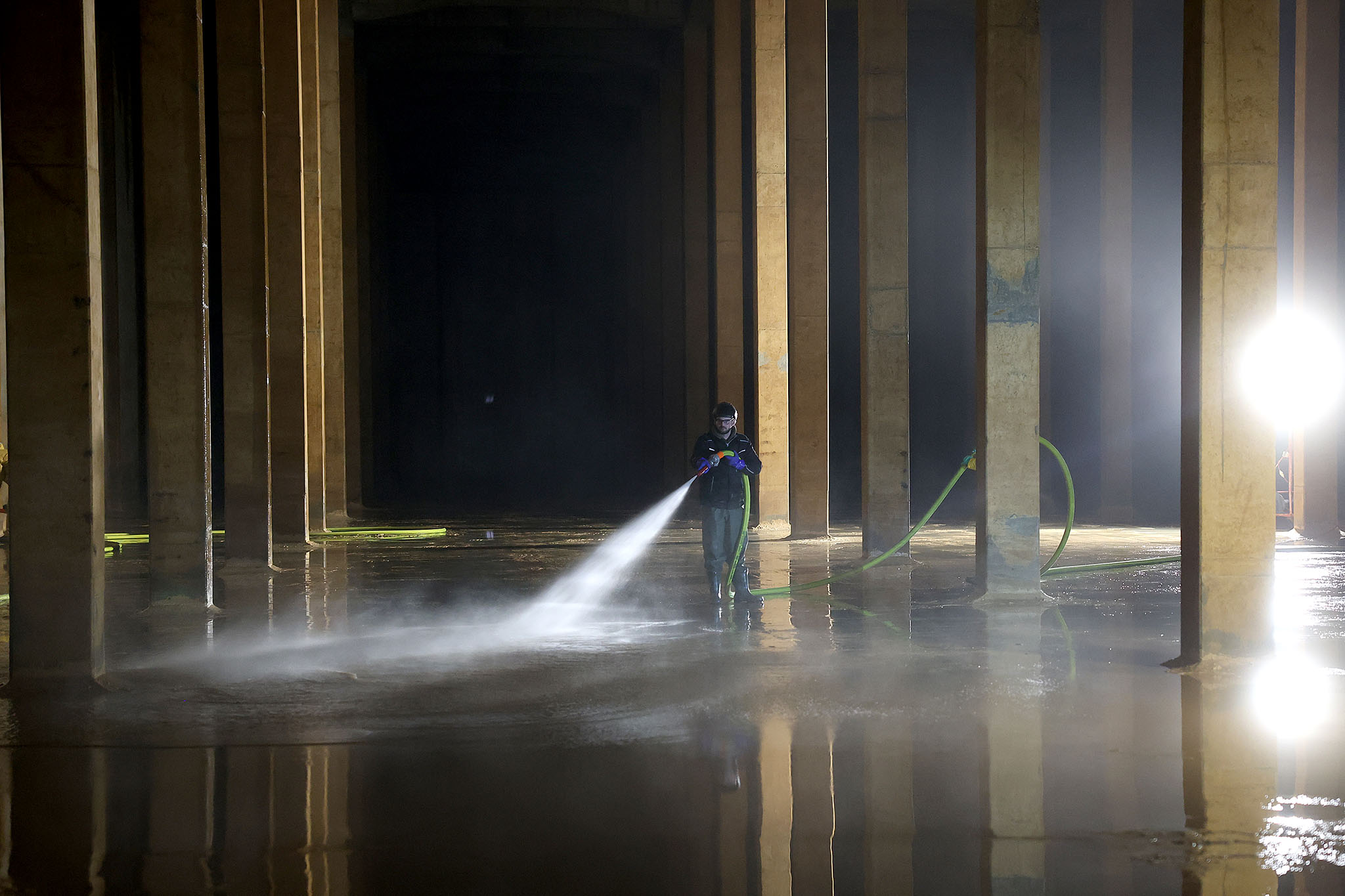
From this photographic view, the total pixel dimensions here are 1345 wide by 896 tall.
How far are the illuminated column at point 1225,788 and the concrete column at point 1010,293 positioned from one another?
3.87 meters

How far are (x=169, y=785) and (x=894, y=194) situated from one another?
11.7m

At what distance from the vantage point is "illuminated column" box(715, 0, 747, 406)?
19953mm

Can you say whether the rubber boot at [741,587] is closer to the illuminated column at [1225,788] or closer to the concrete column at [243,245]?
the illuminated column at [1225,788]

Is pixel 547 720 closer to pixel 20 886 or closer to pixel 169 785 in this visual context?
pixel 169 785

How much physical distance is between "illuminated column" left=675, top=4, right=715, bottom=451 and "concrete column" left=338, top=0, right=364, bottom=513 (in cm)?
689

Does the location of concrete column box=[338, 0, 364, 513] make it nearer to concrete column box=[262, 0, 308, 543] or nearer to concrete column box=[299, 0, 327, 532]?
concrete column box=[299, 0, 327, 532]

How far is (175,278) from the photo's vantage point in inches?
409

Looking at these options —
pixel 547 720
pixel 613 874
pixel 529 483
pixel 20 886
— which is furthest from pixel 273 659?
pixel 529 483

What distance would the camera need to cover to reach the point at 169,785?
5.17 meters

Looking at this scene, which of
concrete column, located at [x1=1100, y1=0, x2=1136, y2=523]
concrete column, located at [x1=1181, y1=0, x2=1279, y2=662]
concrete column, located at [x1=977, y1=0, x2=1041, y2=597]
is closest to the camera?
concrete column, located at [x1=1181, y1=0, x2=1279, y2=662]

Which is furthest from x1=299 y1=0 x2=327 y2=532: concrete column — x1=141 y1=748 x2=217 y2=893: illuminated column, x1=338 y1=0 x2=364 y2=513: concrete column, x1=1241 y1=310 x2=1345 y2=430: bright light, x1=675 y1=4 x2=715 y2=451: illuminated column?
x1=1241 y1=310 x2=1345 y2=430: bright light

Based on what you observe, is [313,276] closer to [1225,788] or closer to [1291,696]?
[1291,696]

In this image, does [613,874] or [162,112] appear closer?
[613,874]

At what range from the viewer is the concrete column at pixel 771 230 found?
17.8 m
